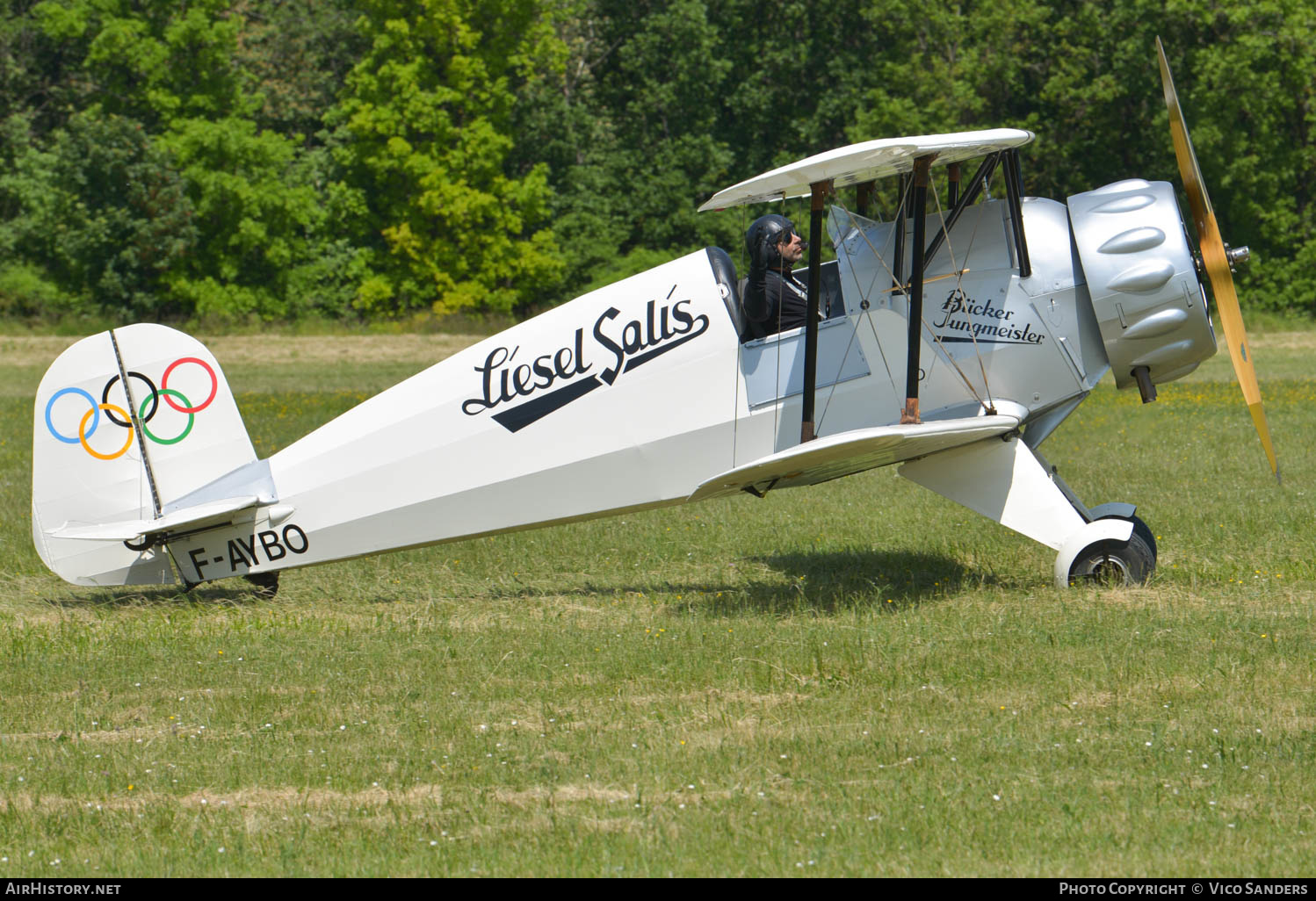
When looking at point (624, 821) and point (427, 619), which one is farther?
point (427, 619)

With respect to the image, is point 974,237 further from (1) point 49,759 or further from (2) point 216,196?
(2) point 216,196

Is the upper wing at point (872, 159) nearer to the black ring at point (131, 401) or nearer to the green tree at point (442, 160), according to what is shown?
the black ring at point (131, 401)

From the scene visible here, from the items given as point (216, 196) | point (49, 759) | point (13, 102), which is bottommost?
point (49, 759)

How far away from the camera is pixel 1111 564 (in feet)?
27.4

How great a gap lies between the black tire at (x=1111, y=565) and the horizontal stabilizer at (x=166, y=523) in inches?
206

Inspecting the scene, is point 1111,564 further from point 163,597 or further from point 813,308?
point 163,597

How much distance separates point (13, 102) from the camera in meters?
42.8

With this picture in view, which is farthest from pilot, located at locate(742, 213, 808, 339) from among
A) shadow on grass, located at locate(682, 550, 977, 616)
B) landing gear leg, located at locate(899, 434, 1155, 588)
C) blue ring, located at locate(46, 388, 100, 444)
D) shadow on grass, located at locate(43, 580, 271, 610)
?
blue ring, located at locate(46, 388, 100, 444)

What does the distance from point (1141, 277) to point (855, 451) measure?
7.18 ft

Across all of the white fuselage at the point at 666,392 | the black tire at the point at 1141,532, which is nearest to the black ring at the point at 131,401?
the white fuselage at the point at 666,392

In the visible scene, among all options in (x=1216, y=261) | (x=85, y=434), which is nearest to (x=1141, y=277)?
(x=1216, y=261)
